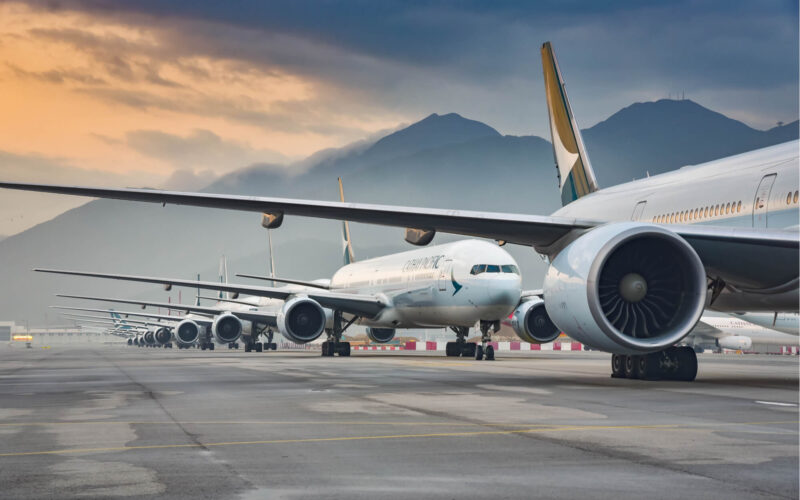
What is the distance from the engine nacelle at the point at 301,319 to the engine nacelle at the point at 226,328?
14243 millimetres

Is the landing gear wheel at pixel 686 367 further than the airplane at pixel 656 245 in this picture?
Yes

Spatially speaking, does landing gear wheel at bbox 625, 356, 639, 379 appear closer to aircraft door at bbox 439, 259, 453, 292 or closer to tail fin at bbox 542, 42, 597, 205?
tail fin at bbox 542, 42, 597, 205

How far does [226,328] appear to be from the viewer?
144 ft

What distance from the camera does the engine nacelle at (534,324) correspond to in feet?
85.3

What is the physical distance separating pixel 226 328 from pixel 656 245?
3402 cm

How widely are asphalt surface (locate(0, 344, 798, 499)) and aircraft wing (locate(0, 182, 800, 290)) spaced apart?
1695 mm

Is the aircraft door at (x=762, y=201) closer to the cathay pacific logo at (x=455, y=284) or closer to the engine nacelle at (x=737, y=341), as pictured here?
the cathay pacific logo at (x=455, y=284)

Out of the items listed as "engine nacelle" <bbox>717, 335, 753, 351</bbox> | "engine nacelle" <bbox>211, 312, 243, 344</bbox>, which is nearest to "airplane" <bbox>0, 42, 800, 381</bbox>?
"engine nacelle" <bbox>211, 312, 243, 344</bbox>

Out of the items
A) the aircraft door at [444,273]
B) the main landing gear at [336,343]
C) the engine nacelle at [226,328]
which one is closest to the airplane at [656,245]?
the aircraft door at [444,273]

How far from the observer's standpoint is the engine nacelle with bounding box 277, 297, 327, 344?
2934 centimetres

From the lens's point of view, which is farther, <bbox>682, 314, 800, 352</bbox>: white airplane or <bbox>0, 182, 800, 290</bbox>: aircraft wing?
<bbox>682, 314, 800, 352</bbox>: white airplane

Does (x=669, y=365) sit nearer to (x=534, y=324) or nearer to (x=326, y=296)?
(x=534, y=324)

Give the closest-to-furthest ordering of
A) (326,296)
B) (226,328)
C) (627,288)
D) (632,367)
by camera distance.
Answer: (627,288) → (632,367) → (326,296) → (226,328)

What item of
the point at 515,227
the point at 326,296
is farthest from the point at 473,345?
the point at 515,227
